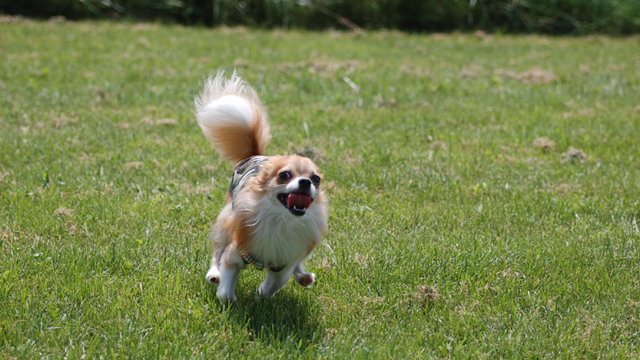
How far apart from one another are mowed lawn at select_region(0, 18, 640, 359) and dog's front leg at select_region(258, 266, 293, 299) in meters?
0.07

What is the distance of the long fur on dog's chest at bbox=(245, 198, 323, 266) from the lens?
3.25 meters

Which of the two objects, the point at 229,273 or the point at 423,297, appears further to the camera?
the point at 423,297

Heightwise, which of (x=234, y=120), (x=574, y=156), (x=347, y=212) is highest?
(x=234, y=120)

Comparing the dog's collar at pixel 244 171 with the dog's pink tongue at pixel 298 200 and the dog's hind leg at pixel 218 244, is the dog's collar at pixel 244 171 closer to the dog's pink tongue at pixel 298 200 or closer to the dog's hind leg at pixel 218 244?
the dog's hind leg at pixel 218 244

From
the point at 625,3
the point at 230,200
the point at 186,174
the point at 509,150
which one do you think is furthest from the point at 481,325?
the point at 625,3

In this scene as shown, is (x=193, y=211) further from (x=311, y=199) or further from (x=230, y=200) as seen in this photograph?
(x=311, y=199)

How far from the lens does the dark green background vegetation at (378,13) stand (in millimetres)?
14039

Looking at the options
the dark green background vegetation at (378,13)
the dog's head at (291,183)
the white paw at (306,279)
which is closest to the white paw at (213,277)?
the white paw at (306,279)

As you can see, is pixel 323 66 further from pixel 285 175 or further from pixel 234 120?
pixel 285 175

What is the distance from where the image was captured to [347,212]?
4.89 metres

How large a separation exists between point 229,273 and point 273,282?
0.24 meters

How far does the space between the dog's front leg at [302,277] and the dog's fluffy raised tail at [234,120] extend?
85 cm

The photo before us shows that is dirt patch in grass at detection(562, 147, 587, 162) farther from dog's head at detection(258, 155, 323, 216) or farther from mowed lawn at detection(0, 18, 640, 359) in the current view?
dog's head at detection(258, 155, 323, 216)

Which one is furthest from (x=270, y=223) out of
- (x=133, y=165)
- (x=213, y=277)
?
(x=133, y=165)
